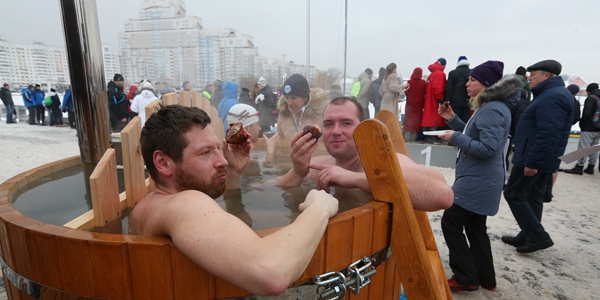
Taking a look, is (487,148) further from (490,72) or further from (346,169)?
(346,169)

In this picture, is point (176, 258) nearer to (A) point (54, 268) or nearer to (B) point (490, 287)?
(A) point (54, 268)

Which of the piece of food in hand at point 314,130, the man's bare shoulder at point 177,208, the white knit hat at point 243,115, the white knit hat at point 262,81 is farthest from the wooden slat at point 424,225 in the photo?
the white knit hat at point 262,81

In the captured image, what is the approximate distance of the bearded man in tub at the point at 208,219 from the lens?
0.92 metres

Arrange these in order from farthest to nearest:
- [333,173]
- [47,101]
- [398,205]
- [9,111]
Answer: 1. [9,111]
2. [47,101]
3. [333,173]
4. [398,205]

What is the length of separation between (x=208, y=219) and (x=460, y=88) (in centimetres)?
672

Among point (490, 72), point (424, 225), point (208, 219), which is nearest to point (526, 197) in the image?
point (490, 72)

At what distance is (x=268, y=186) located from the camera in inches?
103

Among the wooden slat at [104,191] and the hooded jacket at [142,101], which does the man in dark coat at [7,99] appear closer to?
the hooded jacket at [142,101]

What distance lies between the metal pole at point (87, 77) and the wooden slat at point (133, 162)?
19.1 inches

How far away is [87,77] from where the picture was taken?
2.40 meters

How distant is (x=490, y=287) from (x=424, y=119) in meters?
4.94

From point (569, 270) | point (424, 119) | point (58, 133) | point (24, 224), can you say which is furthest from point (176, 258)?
point (58, 133)

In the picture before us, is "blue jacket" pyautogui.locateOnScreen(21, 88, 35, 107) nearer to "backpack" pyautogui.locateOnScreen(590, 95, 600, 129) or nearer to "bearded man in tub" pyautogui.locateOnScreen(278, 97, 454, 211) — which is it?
"bearded man in tub" pyautogui.locateOnScreen(278, 97, 454, 211)

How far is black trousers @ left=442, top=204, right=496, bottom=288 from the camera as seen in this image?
106 inches
